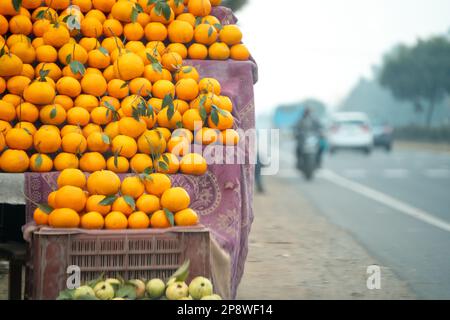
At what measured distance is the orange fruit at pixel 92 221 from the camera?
13.0ft

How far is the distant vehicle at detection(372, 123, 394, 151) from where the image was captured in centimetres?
3434

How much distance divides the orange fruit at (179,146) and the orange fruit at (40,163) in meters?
0.78

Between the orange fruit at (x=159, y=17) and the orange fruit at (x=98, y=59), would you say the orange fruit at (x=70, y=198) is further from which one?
the orange fruit at (x=159, y=17)

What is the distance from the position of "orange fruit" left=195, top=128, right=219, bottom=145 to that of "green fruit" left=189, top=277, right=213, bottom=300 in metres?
1.07

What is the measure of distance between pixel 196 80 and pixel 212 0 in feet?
2.90

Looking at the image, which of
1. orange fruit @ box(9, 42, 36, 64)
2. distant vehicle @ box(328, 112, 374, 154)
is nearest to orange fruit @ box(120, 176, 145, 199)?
orange fruit @ box(9, 42, 36, 64)

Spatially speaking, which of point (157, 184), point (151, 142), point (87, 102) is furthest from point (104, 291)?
point (87, 102)

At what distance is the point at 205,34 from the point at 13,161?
1655 millimetres

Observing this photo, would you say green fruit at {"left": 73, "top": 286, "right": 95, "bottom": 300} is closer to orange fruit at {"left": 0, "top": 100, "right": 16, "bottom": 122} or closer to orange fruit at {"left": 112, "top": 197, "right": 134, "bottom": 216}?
orange fruit at {"left": 112, "top": 197, "right": 134, "bottom": 216}

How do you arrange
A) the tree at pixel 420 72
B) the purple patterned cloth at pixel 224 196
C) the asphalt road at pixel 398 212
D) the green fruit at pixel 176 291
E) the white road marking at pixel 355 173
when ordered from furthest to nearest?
the tree at pixel 420 72 → the white road marking at pixel 355 173 → the asphalt road at pixel 398 212 → the purple patterned cloth at pixel 224 196 → the green fruit at pixel 176 291

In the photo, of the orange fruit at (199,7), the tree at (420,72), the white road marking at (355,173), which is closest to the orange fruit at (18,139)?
the orange fruit at (199,7)

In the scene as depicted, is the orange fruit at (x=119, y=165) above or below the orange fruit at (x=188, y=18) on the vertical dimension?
below

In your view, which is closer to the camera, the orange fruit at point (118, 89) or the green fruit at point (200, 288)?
the green fruit at point (200, 288)

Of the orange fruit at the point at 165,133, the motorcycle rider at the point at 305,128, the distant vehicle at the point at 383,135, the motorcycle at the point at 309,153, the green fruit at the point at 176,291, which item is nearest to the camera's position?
the green fruit at the point at 176,291
